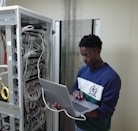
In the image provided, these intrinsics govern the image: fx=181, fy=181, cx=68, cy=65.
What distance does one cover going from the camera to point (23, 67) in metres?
1.54

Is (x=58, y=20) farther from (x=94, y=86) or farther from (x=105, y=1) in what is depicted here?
(x=94, y=86)

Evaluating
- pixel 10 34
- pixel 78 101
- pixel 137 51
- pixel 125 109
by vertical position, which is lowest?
pixel 125 109

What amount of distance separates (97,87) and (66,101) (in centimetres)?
28

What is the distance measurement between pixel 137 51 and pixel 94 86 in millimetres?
730

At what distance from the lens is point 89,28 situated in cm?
203

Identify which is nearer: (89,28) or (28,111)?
(28,111)

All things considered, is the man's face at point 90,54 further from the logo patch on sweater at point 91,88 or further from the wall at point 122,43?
the wall at point 122,43

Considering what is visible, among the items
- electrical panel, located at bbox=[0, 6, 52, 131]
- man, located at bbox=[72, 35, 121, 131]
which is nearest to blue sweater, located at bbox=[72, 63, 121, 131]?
man, located at bbox=[72, 35, 121, 131]

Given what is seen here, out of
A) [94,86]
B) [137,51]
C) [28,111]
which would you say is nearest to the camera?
[94,86]

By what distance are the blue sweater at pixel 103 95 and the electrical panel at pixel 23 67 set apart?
49 cm

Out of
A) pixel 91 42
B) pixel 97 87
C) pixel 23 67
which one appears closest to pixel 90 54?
pixel 91 42

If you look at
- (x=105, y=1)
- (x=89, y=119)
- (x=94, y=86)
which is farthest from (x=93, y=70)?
(x=105, y=1)

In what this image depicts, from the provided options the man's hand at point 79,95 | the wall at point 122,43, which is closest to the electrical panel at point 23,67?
the man's hand at point 79,95

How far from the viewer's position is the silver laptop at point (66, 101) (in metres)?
1.23
